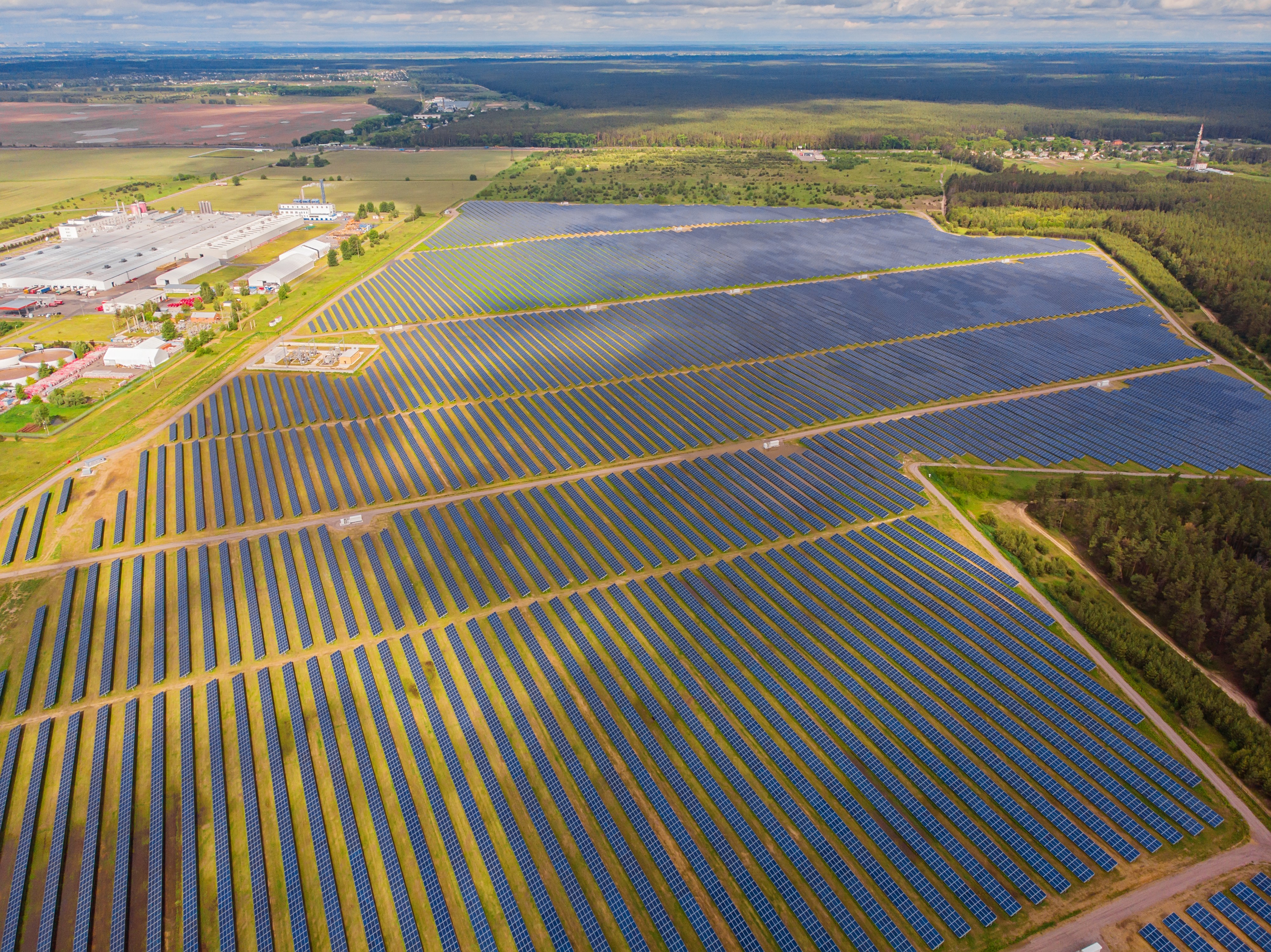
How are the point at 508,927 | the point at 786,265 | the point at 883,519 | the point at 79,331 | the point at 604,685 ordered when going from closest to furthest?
the point at 508,927 < the point at 604,685 < the point at 883,519 < the point at 79,331 < the point at 786,265

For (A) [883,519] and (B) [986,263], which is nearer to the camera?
(A) [883,519]

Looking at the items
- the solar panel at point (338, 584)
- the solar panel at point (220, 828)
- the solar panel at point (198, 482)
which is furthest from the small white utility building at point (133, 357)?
the solar panel at point (220, 828)

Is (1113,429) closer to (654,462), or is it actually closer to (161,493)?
(654,462)

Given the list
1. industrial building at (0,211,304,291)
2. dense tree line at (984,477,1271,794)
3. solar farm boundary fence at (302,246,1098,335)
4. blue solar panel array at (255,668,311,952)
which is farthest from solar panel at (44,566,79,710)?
industrial building at (0,211,304,291)

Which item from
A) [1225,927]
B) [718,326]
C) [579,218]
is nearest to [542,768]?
[1225,927]

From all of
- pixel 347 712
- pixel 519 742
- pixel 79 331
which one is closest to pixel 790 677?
pixel 519 742

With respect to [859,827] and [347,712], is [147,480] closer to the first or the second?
[347,712]

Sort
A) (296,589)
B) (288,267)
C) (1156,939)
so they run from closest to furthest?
(1156,939) → (296,589) → (288,267)
